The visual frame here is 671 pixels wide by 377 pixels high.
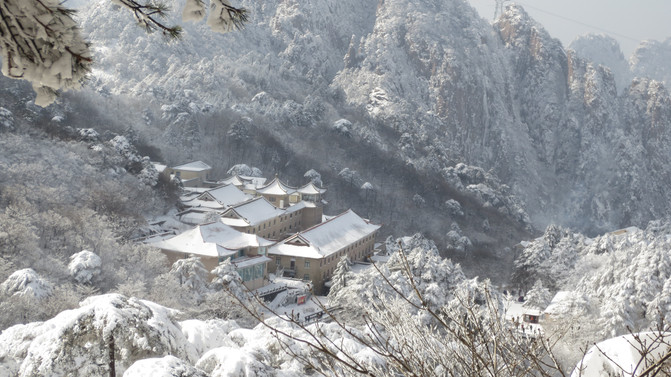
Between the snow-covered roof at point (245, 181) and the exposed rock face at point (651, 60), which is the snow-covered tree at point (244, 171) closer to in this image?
the snow-covered roof at point (245, 181)

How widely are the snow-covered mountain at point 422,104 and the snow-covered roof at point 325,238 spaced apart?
56.2ft

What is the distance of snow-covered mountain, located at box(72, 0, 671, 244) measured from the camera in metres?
61.8

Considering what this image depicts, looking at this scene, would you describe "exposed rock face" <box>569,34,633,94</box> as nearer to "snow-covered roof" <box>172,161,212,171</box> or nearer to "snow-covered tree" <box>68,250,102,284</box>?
"snow-covered roof" <box>172,161,212,171</box>

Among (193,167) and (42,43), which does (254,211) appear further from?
(42,43)

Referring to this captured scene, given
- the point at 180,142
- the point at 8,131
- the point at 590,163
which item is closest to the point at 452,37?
the point at 590,163

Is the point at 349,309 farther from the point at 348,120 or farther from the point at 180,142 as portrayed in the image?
the point at 348,120

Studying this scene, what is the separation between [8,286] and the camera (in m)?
16.0

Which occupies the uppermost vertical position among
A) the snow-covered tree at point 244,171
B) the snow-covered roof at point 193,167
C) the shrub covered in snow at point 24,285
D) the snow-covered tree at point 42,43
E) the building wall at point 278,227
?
the snow-covered tree at point 42,43

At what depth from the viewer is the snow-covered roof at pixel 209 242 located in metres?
26.6

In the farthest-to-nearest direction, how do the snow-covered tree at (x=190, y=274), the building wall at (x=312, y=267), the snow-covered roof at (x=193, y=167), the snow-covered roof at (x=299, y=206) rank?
1. the snow-covered roof at (x=193, y=167)
2. the snow-covered roof at (x=299, y=206)
3. the building wall at (x=312, y=267)
4. the snow-covered tree at (x=190, y=274)

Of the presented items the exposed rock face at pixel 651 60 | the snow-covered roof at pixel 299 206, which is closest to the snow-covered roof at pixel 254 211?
the snow-covered roof at pixel 299 206

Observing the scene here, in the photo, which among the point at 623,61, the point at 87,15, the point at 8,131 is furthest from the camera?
the point at 623,61

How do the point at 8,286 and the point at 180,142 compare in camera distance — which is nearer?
the point at 8,286

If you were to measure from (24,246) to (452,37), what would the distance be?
9724 cm
